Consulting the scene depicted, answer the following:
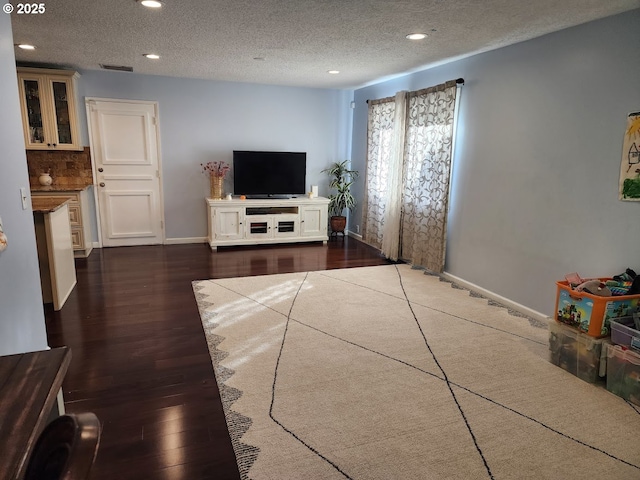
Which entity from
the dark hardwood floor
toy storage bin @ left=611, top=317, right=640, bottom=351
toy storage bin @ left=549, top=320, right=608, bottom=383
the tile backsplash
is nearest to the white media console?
the dark hardwood floor

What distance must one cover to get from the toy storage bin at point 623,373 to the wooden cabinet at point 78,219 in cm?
550

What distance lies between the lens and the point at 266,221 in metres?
6.18

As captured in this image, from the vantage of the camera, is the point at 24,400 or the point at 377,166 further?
the point at 377,166

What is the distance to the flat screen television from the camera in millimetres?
6199

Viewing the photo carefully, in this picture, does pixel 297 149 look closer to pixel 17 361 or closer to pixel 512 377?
pixel 512 377

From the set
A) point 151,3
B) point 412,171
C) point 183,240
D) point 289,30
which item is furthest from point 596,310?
point 183,240

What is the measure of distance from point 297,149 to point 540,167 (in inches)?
157

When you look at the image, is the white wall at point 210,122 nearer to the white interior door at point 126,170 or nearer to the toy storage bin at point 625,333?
the white interior door at point 126,170

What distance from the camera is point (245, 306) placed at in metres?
3.79

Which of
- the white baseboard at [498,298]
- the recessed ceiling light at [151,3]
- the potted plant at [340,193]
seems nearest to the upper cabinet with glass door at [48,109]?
the recessed ceiling light at [151,3]

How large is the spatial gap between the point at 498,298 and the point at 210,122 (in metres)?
4.62

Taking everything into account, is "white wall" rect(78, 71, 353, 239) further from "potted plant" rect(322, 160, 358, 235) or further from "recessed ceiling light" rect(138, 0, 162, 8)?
"recessed ceiling light" rect(138, 0, 162, 8)

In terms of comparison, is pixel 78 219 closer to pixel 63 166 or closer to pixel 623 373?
pixel 63 166

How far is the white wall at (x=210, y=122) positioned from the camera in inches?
227
